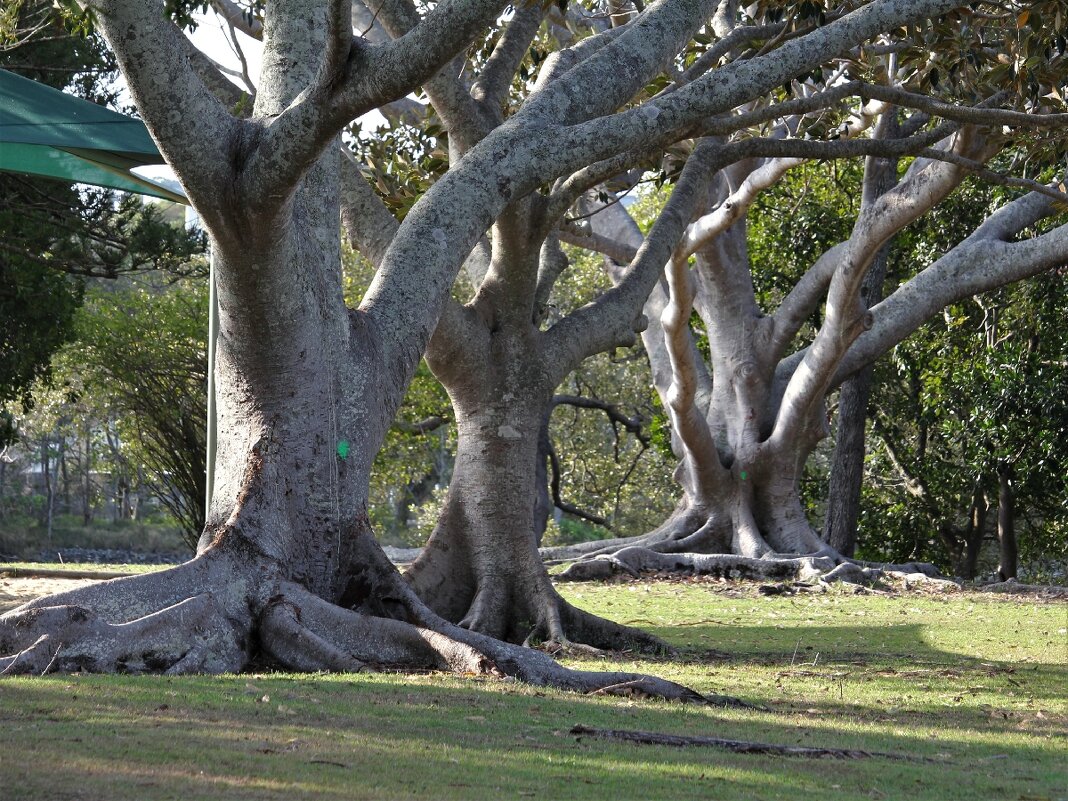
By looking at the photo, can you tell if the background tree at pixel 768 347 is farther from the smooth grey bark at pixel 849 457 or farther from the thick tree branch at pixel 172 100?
the thick tree branch at pixel 172 100

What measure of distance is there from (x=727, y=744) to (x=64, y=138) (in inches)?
277

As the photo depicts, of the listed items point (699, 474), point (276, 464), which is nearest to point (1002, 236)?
point (699, 474)

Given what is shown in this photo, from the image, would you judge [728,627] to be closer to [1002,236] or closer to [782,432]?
[782,432]

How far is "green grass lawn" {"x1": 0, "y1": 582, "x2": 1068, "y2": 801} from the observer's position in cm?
385

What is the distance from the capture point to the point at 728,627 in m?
10.6

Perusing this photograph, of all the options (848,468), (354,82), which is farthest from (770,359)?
(354,82)

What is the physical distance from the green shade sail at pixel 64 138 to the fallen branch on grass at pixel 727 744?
5880 millimetres

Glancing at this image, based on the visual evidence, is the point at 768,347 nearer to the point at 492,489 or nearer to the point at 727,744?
the point at 492,489

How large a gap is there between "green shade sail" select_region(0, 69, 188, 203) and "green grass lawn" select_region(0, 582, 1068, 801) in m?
5.06

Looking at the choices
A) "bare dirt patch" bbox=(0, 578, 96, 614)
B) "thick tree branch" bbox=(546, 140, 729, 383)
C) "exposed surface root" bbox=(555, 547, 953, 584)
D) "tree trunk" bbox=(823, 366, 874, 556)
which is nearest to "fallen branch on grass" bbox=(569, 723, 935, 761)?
"thick tree branch" bbox=(546, 140, 729, 383)

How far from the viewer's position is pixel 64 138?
9.42m

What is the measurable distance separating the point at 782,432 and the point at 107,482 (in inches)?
1357

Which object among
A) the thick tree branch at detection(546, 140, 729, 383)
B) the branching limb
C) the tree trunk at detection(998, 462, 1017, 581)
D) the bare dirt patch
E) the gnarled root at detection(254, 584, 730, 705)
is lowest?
the gnarled root at detection(254, 584, 730, 705)

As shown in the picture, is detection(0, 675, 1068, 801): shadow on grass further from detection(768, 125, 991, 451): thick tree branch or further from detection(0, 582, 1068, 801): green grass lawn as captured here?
detection(768, 125, 991, 451): thick tree branch
